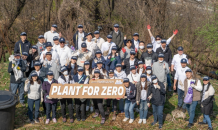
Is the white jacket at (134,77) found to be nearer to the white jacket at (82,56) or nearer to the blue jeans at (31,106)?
the white jacket at (82,56)

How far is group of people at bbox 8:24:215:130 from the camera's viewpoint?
307 inches

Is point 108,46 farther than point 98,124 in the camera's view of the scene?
Yes

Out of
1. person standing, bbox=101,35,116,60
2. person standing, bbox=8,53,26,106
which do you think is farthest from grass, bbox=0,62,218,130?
person standing, bbox=101,35,116,60

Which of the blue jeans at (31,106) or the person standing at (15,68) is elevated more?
the person standing at (15,68)

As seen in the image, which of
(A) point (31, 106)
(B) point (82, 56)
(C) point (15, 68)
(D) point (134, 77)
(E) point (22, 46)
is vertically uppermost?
(E) point (22, 46)

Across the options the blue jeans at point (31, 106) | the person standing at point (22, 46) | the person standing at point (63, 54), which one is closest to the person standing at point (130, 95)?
the person standing at point (63, 54)

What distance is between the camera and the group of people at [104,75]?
25.6 ft

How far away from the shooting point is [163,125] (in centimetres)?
822

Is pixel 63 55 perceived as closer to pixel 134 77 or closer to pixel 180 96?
pixel 134 77

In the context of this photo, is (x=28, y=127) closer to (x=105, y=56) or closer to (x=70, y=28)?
(x=105, y=56)

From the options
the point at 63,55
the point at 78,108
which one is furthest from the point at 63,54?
the point at 78,108

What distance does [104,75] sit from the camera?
8414mm

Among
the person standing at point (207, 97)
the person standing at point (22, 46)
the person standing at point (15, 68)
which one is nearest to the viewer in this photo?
the person standing at point (207, 97)

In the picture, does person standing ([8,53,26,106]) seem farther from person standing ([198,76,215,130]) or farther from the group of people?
person standing ([198,76,215,130])
